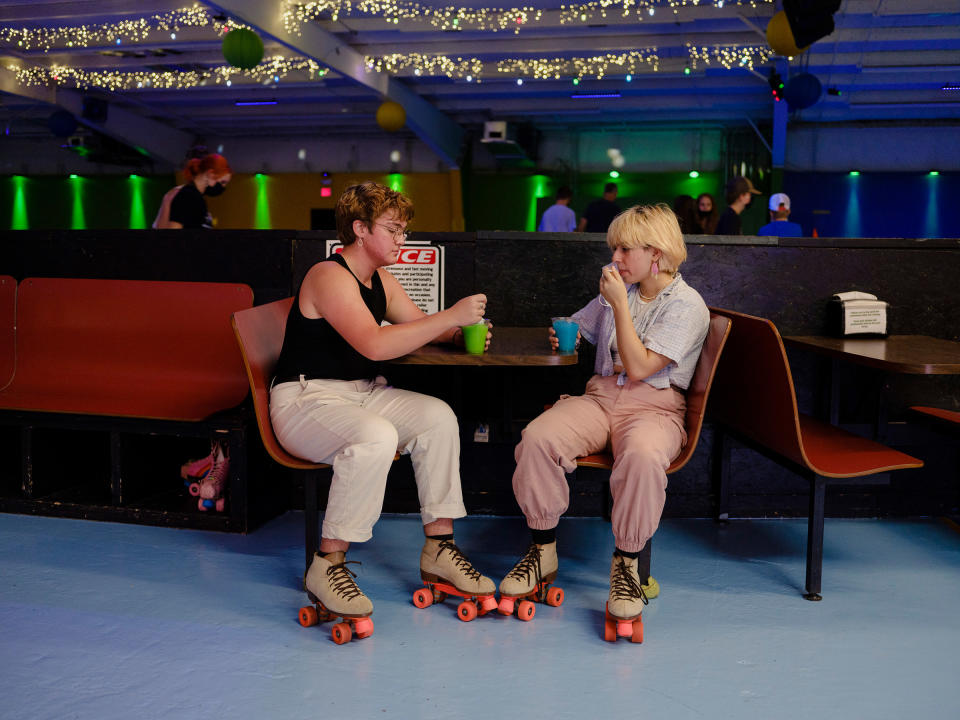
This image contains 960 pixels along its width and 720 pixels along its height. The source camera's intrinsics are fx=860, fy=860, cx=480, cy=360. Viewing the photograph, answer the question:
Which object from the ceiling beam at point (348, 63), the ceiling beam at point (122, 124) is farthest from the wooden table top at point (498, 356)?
the ceiling beam at point (122, 124)

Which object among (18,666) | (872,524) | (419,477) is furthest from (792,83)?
(18,666)

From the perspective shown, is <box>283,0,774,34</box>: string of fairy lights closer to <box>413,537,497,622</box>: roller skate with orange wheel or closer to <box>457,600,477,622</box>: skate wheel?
<box>413,537,497,622</box>: roller skate with orange wheel

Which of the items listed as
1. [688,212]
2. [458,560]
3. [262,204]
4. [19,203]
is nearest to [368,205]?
[458,560]

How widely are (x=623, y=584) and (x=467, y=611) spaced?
464mm

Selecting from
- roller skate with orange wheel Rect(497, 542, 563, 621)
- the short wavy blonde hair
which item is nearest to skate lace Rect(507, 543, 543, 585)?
roller skate with orange wheel Rect(497, 542, 563, 621)

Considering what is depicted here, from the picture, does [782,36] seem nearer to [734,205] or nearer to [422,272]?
[734,205]

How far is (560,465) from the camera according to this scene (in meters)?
2.63

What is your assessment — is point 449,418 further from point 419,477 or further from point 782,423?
point 782,423

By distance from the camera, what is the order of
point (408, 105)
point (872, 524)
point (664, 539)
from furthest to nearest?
1. point (408, 105)
2. point (872, 524)
3. point (664, 539)

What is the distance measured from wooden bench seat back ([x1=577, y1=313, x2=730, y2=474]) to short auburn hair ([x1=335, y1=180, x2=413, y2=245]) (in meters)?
0.96

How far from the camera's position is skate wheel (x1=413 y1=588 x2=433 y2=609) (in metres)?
2.63

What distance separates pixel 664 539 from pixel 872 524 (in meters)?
0.95

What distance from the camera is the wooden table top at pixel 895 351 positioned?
101 inches

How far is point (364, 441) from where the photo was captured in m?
2.49
